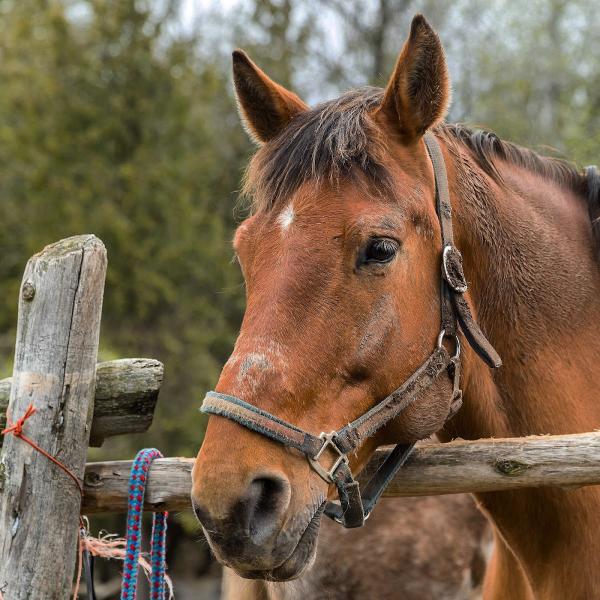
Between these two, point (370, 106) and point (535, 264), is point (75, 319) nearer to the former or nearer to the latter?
point (370, 106)

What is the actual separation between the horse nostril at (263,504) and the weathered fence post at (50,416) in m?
0.93

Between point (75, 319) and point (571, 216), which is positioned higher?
point (571, 216)

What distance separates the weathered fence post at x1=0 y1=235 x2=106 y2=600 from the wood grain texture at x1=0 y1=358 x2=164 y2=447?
0.08 meters

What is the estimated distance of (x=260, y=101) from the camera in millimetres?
2988

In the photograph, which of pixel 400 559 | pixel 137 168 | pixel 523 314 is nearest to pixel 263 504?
pixel 523 314

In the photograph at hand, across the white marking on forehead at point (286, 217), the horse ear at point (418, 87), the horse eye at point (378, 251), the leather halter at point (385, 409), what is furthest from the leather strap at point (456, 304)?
the white marking on forehead at point (286, 217)

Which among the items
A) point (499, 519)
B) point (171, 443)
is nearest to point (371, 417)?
point (499, 519)

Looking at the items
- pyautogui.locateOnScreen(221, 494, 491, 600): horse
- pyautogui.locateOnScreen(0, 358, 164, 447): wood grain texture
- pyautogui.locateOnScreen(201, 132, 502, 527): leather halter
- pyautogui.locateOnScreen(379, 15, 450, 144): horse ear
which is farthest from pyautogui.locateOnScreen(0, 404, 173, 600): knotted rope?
pyautogui.locateOnScreen(379, 15, 450, 144): horse ear

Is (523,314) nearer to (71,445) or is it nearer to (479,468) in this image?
(479,468)

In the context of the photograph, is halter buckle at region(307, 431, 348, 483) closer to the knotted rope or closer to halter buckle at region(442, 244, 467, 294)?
halter buckle at region(442, 244, 467, 294)

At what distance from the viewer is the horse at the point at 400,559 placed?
3895mm

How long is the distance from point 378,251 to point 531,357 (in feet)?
2.57

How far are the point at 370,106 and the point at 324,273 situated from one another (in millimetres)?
738

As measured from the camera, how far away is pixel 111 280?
11547mm
